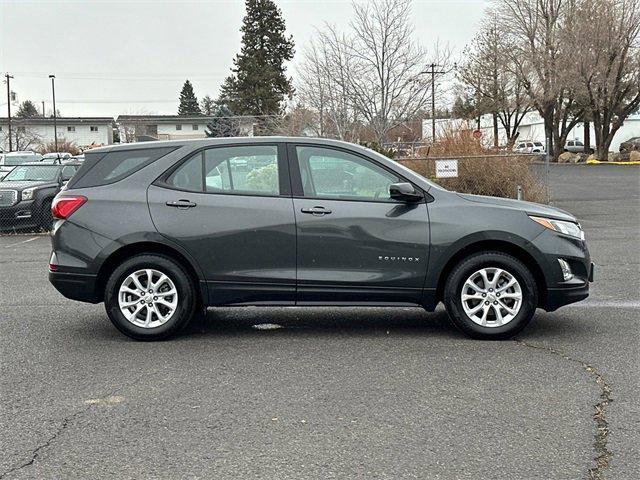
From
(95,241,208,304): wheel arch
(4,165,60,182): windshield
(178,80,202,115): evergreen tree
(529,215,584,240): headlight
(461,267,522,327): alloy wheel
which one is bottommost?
(461,267,522,327): alloy wheel

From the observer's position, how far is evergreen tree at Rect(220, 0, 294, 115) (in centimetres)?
5841

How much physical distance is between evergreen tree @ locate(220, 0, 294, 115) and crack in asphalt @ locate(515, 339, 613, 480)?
176 feet

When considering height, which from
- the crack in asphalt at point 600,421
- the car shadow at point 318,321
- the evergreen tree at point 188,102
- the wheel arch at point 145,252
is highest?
the evergreen tree at point 188,102

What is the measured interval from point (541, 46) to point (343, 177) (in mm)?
42039

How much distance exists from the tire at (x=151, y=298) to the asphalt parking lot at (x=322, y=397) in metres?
0.16

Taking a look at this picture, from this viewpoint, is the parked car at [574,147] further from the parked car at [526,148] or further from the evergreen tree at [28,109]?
the evergreen tree at [28,109]

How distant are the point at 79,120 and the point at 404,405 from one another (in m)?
86.1

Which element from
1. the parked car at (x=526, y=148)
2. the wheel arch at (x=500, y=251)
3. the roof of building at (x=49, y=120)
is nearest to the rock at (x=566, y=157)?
the parked car at (x=526, y=148)

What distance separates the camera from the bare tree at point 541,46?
141ft

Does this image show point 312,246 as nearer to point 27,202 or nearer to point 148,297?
point 148,297

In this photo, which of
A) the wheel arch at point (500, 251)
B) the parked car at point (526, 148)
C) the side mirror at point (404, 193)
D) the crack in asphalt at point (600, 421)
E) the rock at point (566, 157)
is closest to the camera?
the crack in asphalt at point (600, 421)

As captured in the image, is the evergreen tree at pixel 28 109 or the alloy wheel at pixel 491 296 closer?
the alloy wheel at pixel 491 296

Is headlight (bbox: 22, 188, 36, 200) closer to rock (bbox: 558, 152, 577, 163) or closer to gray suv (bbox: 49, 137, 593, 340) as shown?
gray suv (bbox: 49, 137, 593, 340)

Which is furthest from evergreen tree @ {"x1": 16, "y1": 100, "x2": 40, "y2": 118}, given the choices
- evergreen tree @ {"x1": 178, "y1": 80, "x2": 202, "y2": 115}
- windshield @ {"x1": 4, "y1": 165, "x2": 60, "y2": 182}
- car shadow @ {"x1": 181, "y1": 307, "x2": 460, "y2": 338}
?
car shadow @ {"x1": 181, "y1": 307, "x2": 460, "y2": 338}
